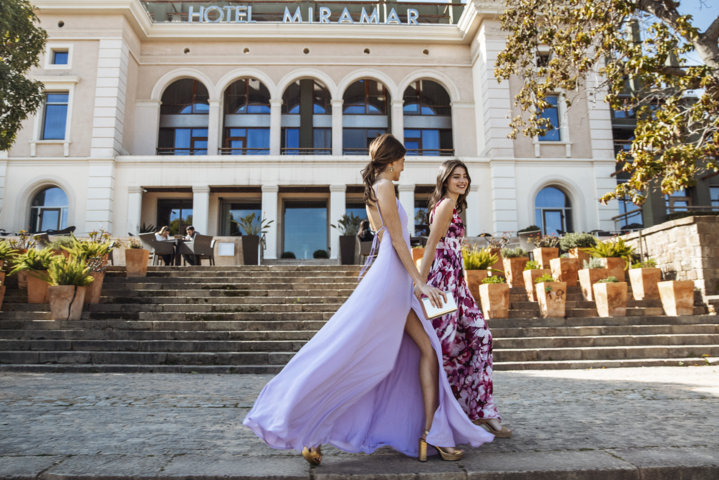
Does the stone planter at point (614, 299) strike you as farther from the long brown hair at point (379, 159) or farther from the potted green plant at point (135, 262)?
the potted green plant at point (135, 262)

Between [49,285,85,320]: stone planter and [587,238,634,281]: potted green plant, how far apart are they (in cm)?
904

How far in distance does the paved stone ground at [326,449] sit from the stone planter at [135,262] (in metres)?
5.47

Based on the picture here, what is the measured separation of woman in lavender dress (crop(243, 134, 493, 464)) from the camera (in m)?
2.35

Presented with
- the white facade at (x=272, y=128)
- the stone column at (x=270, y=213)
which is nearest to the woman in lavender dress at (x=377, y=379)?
the stone column at (x=270, y=213)

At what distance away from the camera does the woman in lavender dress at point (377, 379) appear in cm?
235

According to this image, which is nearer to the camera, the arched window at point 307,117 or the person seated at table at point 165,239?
the person seated at table at point 165,239

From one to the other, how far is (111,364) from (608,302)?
7.38 meters

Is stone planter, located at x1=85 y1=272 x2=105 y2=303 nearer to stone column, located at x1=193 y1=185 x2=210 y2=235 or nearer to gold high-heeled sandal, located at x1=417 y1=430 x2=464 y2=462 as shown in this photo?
gold high-heeled sandal, located at x1=417 y1=430 x2=464 y2=462

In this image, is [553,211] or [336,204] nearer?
[336,204]

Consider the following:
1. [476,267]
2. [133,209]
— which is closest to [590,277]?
[476,267]

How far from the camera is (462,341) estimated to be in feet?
9.72

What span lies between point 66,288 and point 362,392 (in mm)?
6861

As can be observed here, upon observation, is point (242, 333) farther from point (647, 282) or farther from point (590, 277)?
point (647, 282)

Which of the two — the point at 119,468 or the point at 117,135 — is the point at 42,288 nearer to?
the point at 119,468
